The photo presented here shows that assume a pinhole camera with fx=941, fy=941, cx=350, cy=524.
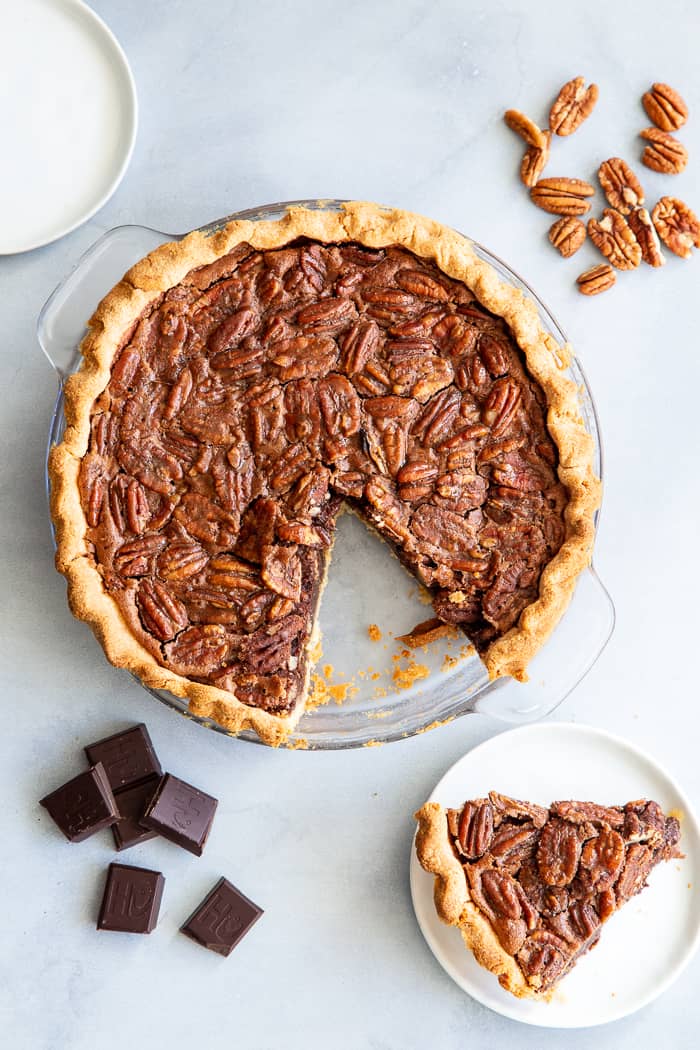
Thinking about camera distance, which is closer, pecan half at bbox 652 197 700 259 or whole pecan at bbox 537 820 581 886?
whole pecan at bbox 537 820 581 886

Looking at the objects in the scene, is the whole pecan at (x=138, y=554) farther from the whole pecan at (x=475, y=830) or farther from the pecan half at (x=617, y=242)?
the pecan half at (x=617, y=242)

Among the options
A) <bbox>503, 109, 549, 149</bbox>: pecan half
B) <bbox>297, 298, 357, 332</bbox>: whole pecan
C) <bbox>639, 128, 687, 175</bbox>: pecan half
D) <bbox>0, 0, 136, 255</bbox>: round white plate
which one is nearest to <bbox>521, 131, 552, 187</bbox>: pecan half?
<bbox>503, 109, 549, 149</bbox>: pecan half

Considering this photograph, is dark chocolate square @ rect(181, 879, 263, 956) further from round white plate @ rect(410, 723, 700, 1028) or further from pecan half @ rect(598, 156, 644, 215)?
pecan half @ rect(598, 156, 644, 215)

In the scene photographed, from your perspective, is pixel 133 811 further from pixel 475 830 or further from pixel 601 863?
pixel 601 863

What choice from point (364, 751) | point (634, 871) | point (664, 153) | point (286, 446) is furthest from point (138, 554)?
point (664, 153)

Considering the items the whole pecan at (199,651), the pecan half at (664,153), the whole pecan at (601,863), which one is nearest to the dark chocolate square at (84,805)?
the whole pecan at (199,651)

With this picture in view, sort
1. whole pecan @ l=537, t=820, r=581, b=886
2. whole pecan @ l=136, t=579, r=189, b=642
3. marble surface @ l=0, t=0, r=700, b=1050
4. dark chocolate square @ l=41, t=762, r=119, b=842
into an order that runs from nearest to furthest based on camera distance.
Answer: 1. whole pecan @ l=136, t=579, r=189, b=642
2. whole pecan @ l=537, t=820, r=581, b=886
3. dark chocolate square @ l=41, t=762, r=119, b=842
4. marble surface @ l=0, t=0, r=700, b=1050
